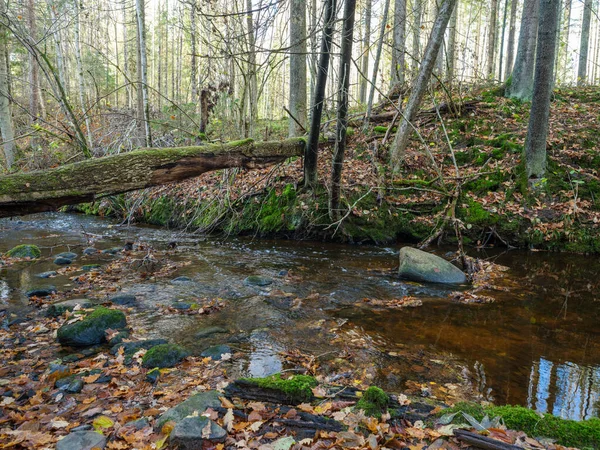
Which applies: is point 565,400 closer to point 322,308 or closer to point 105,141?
point 322,308

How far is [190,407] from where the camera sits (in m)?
2.80

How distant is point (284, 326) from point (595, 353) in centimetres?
371

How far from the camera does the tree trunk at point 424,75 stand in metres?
8.88

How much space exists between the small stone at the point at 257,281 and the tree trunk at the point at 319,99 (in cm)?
309

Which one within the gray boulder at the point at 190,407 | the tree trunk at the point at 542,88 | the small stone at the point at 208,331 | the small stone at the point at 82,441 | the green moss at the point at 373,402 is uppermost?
the tree trunk at the point at 542,88

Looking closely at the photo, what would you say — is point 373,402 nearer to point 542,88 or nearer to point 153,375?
point 153,375

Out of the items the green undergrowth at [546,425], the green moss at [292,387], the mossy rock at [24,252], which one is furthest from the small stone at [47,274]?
the green undergrowth at [546,425]

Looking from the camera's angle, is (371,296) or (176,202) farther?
(176,202)

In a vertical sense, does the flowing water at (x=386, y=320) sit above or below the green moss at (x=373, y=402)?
below

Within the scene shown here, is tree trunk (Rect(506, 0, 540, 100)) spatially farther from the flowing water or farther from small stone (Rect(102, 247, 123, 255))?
small stone (Rect(102, 247, 123, 255))

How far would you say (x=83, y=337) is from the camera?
178 inches

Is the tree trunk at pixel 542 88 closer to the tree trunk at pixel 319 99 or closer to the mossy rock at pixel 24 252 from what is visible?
the tree trunk at pixel 319 99

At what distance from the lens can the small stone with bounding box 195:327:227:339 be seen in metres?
4.79

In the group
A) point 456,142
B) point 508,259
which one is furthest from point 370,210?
point 456,142
